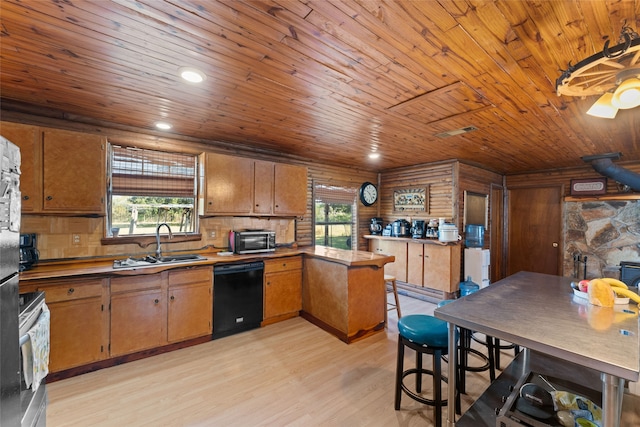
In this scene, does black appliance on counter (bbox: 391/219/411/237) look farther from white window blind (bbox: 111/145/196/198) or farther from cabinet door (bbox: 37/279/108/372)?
cabinet door (bbox: 37/279/108/372)

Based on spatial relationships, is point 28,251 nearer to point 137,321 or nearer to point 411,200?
point 137,321

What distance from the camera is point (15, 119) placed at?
2617mm

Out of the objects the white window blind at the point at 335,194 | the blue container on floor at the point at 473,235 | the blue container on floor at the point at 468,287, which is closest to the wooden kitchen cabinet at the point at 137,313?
the white window blind at the point at 335,194

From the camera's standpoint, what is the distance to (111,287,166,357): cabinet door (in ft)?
8.66

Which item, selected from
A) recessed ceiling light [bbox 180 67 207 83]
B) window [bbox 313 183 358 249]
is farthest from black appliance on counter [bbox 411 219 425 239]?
recessed ceiling light [bbox 180 67 207 83]

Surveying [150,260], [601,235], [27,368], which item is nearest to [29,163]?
[150,260]

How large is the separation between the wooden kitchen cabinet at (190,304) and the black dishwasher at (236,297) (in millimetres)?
84

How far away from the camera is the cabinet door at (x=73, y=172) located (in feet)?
8.49

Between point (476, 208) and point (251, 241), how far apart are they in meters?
4.48

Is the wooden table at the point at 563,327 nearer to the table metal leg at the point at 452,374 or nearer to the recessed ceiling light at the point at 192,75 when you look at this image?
the table metal leg at the point at 452,374

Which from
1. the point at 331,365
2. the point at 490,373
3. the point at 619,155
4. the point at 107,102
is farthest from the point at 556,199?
the point at 107,102

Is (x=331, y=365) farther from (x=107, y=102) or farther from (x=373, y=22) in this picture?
(x=107, y=102)

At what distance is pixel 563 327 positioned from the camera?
146 centimetres

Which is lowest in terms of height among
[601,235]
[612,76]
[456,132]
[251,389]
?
[251,389]
